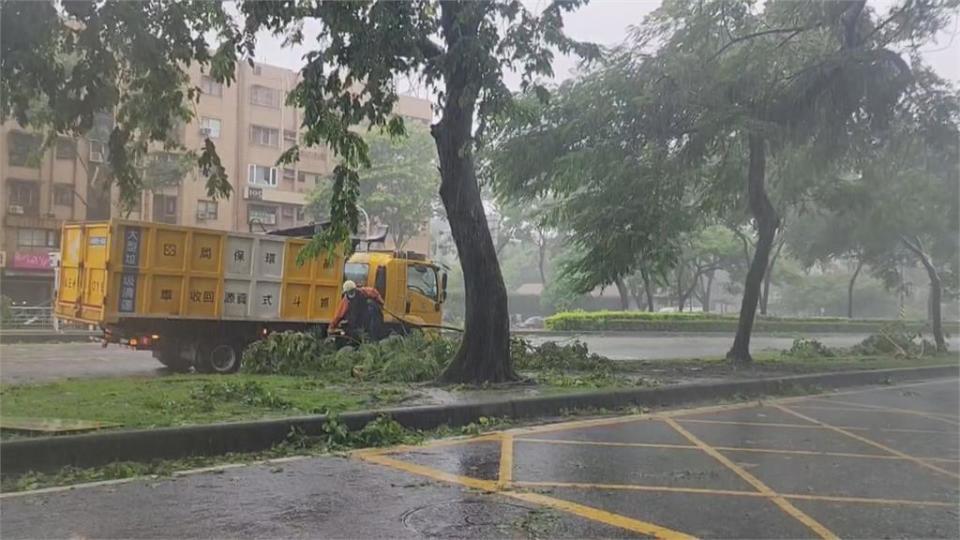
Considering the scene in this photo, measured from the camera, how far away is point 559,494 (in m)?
5.79

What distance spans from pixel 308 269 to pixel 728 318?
26702 millimetres

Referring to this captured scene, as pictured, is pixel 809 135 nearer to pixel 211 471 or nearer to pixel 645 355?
pixel 645 355

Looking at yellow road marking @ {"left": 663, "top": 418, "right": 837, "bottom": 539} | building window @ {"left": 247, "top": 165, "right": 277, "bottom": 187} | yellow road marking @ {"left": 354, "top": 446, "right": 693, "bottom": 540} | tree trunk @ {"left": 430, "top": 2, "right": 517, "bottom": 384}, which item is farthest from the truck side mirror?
building window @ {"left": 247, "top": 165, "right": 277, "bottom": 187}

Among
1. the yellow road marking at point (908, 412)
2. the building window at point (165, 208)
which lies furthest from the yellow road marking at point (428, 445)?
the building window at point (165, 208)

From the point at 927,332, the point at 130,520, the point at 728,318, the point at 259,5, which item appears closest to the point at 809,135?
the point at 259,5

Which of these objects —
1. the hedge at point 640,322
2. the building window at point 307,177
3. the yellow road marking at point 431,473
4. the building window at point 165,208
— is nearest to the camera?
the yellow road marking at point 431,473

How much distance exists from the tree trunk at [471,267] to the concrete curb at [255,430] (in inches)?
62.6

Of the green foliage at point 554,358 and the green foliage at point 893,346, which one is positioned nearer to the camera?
the green foliage at point 554,358

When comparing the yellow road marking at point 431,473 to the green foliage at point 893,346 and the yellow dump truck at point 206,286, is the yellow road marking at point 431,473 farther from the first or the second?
the green foliage at point 893,346

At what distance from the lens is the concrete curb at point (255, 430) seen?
6.14m

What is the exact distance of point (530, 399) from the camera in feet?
32.2

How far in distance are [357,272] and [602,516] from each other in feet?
38.7

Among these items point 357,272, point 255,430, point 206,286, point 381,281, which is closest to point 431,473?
point 255,430

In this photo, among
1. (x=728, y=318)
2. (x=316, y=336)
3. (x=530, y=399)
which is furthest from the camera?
(x=728, y=318)
